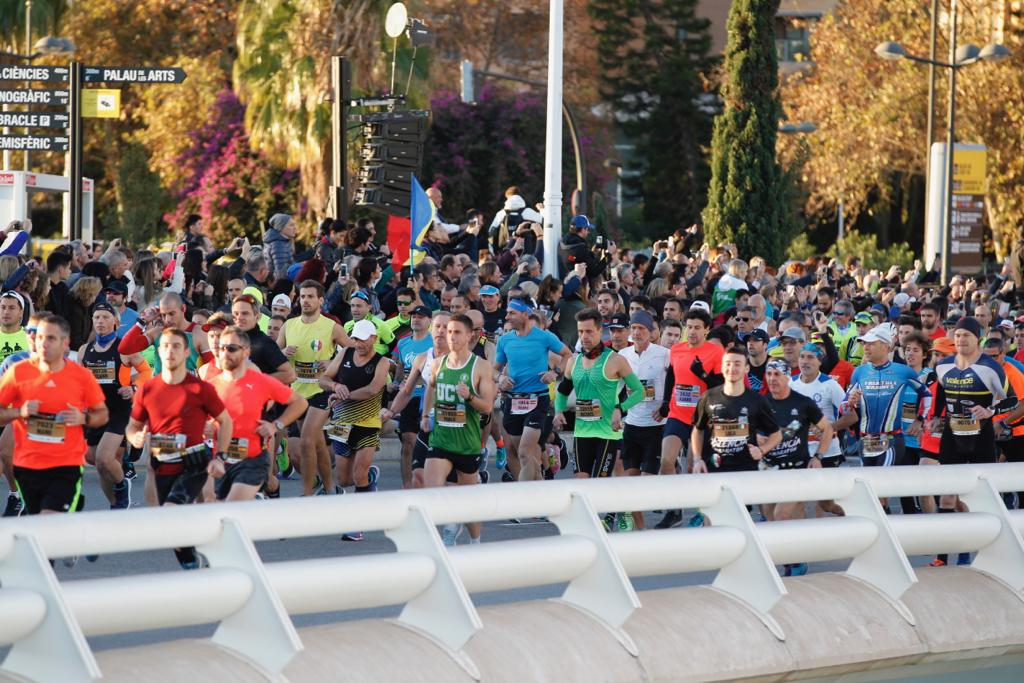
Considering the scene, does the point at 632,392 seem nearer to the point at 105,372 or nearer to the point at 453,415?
the point at 453,415

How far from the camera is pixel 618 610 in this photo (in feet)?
19.8

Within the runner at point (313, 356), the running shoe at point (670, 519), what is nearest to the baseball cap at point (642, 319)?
the running shoe at point (670, 519)

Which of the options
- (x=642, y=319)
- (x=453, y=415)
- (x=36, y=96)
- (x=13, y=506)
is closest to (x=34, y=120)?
(x=36, y=96)

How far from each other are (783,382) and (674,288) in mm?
8995

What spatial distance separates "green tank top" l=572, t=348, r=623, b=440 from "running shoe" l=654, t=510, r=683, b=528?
2.42 ft

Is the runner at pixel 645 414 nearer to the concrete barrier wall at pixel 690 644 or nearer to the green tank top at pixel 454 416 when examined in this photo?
the green tank top at pixel 454 416

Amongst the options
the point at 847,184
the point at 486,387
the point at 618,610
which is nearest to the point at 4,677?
the point at 618,610

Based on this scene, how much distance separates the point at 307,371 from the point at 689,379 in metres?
2.99

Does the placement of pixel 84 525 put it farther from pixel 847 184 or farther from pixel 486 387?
pixel 847 184

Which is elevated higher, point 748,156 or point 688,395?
point 748,156

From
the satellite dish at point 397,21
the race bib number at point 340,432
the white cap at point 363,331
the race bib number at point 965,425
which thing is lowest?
the race bib number at point 340,432

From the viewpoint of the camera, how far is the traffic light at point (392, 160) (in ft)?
66.0

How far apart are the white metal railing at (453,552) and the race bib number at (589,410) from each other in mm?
5428

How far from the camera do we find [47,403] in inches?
396
